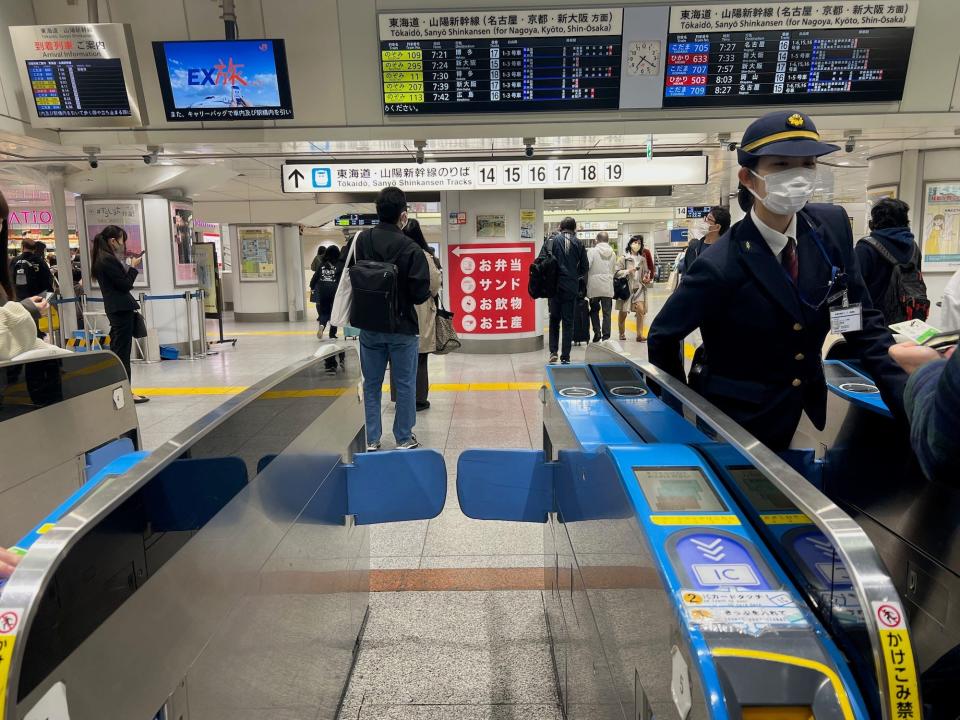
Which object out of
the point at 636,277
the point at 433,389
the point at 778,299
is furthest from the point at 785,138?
the point at 636,277

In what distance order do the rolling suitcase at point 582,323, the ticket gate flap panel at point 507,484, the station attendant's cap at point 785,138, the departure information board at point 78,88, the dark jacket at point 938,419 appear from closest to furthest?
the dark jacket at point 938,419
the station attendant's cap at point 785,138
the ticket gate flap panel at point 507,484
the departure information board at point 78,88
the rolling suitcase at point 582,323

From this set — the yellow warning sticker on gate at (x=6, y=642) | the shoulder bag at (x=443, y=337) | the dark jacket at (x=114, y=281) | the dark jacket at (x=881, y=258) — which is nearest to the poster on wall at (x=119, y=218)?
the dark jacket at (x=114, y=281)

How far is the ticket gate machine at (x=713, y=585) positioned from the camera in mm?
751

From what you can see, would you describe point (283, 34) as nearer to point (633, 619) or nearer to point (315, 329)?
point (633, 619)

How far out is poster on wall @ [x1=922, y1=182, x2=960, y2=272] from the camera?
279 inches

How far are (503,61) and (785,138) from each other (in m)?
3.85

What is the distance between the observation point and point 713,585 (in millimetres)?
875

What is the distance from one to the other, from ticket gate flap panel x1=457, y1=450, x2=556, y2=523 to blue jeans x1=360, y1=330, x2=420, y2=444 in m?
1.97

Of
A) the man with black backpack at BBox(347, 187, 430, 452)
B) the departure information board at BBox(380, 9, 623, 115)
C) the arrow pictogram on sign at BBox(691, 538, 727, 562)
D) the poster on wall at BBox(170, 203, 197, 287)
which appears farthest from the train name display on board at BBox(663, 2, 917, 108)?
the poster on wall at BBox(170, 203, 197, 287)

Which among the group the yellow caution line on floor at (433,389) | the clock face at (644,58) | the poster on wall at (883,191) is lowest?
the yellow caution line on floor at (433,389)

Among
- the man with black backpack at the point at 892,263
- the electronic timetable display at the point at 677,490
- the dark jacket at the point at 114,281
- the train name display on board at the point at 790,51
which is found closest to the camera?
the electronic timetable display at the point at 677,490

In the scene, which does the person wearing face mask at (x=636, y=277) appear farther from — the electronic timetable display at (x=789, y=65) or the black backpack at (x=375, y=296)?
the black backpack at (x=375, y=296)

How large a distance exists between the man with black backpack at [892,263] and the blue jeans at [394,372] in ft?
8.92

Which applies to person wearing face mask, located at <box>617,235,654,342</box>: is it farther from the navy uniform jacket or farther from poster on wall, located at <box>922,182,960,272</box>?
the navy uniform jacket
